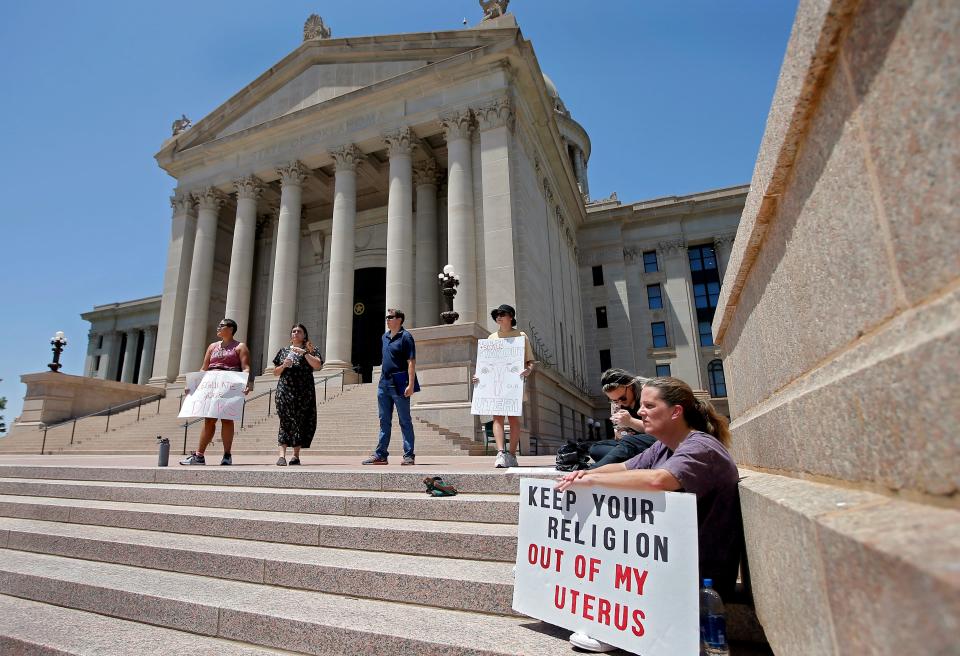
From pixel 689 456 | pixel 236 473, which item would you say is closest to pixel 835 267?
pixel 689 456

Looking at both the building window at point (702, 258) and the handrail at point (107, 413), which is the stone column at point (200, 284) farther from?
the building window at point (702, 258)

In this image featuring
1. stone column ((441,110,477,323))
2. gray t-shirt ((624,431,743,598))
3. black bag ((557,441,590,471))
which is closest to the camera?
gray t-shirt ((624,431,743,598))

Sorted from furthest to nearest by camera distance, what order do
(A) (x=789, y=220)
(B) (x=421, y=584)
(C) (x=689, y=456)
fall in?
(B) (x=421, y=584)
(C) (x=689, y=456)
(A) (x=789, y=220)

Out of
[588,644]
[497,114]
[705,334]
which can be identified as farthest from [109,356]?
[588,644]

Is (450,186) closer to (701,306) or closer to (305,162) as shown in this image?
(305,162)

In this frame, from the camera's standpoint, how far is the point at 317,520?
4.67 m

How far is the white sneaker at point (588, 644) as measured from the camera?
2561 mm

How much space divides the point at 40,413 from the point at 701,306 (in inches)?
1452

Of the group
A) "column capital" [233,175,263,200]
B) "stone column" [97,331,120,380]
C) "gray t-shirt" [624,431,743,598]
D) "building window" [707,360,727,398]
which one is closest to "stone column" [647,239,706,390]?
"building window" [707,360,727,398]

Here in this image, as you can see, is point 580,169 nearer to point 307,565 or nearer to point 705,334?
point 705,334

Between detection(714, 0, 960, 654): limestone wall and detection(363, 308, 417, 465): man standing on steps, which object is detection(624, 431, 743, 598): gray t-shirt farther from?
detection(363, 308, 417, 465): man standing on steps

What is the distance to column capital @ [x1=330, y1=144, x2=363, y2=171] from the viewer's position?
23.9 metres

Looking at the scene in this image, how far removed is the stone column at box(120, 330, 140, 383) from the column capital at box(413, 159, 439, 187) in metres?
39.5

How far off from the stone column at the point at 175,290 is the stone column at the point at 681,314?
29.8m
